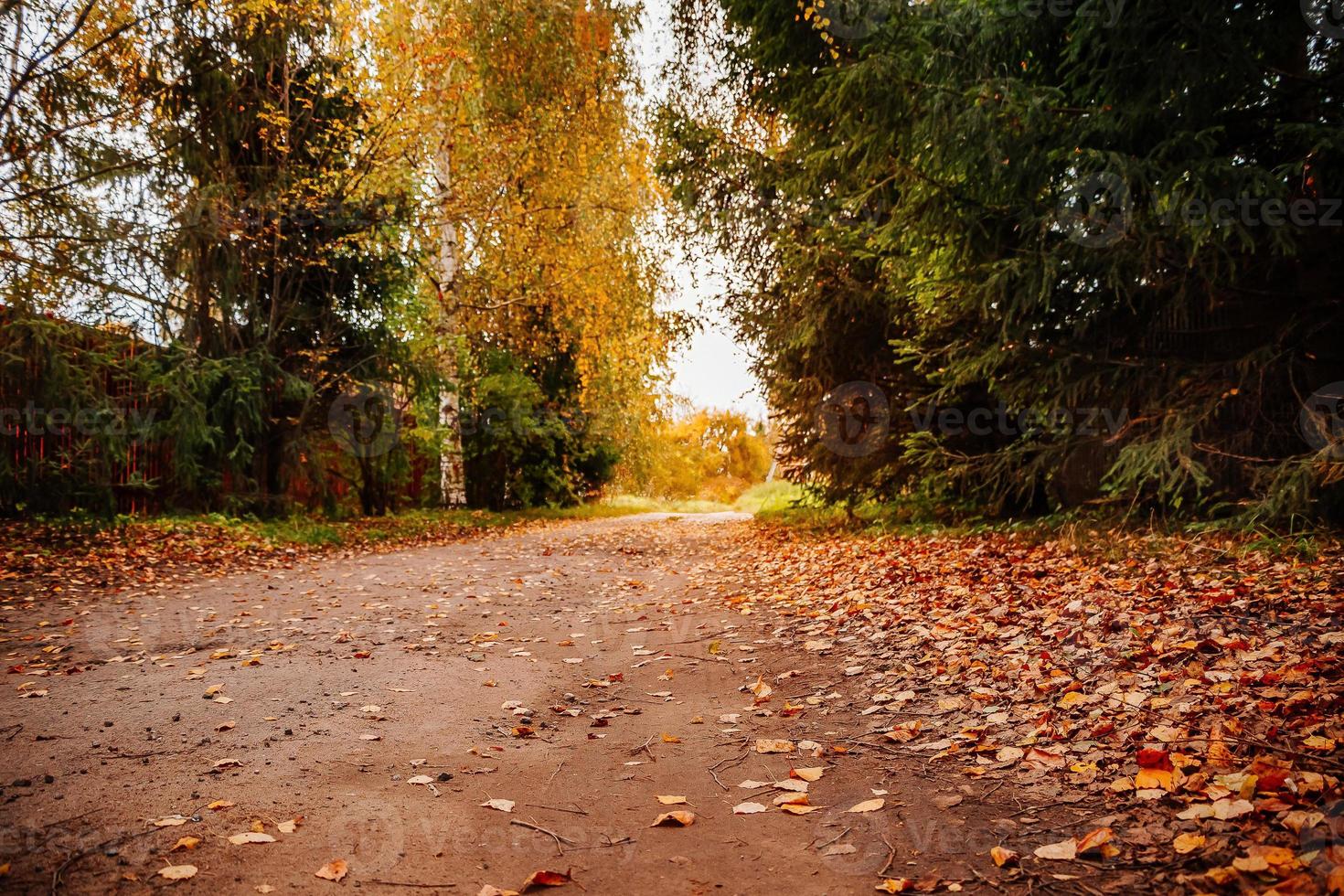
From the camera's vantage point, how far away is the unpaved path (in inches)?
114

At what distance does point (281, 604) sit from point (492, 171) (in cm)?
1179

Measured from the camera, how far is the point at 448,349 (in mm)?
17016

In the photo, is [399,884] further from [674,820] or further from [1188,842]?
[1188,842]

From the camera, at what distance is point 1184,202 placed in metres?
6.47

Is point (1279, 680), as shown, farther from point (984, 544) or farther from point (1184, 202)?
point (984, 544)

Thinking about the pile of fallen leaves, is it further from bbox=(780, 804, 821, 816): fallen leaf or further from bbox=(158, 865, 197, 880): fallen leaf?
bbox=(158, 865, 197, 880): fallen leaf

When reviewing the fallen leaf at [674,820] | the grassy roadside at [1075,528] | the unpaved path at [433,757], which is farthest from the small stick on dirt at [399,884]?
the grassy roadside at [1075,528]

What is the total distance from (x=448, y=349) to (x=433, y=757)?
45.7 feet

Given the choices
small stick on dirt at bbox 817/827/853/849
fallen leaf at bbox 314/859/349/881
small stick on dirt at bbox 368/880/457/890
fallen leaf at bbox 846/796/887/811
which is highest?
fallen leaf at bbox 314/859/349/881

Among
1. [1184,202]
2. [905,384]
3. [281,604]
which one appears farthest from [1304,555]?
[281,604]

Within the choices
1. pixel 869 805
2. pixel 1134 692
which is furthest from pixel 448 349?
pixel 869 805

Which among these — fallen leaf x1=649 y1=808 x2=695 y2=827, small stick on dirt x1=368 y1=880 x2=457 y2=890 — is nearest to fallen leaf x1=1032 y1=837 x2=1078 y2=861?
fallen leaf x1=649 y1=808 x2=695 y2=827

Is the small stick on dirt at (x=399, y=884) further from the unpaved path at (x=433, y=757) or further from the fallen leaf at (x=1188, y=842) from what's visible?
the fallen leaf at (x=1188, y=842)

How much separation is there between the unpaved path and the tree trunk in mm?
9985
